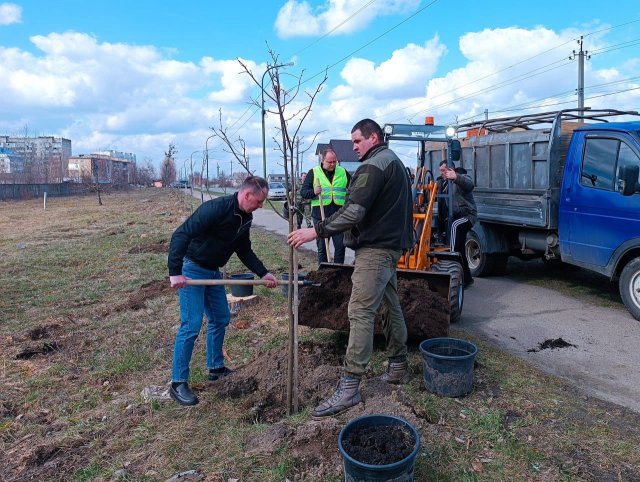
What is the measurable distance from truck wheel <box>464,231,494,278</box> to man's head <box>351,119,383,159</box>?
5.19m

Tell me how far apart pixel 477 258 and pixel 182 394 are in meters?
6.38

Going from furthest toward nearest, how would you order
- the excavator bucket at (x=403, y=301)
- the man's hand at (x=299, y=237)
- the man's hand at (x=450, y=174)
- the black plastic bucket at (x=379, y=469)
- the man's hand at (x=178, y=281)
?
the man's hand at (x=450, y=174) < the excavator bucket at (x=403, y=301) < the man's hand at (x=178, y=281) < the man's hand at (x=299, y=237) < the black plastic bucket at (x=379, y=469)

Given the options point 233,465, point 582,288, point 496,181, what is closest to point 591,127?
point 496,181

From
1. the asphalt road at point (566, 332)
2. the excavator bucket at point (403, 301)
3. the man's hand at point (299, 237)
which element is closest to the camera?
the man's hand at point (299, 237)

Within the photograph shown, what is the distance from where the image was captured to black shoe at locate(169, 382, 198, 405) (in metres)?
3.92

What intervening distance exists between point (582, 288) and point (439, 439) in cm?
570

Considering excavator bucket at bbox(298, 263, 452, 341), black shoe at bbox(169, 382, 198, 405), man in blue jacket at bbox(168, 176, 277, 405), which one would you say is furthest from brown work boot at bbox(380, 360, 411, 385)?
black shoe at bbox(169, 382, 198, 405)

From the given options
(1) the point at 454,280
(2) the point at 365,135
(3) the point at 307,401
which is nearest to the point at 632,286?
(1) the point at 454,280

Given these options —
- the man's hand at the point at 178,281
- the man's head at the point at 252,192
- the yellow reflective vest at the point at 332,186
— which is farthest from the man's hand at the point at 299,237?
the yellow reflective vest at the point at 332,186

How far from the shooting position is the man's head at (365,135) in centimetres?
375

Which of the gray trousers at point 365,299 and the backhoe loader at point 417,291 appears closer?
the gray trousers at point 365,299

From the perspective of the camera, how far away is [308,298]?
16.1ft

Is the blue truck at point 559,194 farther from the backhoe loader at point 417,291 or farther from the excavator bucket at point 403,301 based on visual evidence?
the excavator bucket at point 403,301

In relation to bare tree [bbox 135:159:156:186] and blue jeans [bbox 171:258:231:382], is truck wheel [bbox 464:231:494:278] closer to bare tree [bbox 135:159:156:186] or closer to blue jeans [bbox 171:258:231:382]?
blue jeans [bbox 171:258:231:382]
